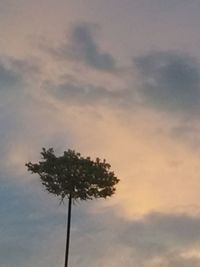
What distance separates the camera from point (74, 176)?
79.8 meters

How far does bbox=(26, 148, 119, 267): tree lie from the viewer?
79750 mm

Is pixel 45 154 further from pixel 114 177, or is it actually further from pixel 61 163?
pixel 114 177

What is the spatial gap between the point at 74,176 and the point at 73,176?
139 mm

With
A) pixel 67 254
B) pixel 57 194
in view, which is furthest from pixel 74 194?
pixel 67 254

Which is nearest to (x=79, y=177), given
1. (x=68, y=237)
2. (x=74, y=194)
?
(x=74, y=194)

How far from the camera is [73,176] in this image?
79.7 m

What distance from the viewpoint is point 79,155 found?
81.5 metres

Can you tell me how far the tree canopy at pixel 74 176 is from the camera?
79.8 m

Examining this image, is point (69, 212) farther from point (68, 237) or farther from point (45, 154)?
point (45, 154)

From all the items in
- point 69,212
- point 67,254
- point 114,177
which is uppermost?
point 114,177

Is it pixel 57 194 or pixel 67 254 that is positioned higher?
pixel 57 194

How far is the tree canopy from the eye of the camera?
79812 mm

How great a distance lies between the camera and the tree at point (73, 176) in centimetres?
7975

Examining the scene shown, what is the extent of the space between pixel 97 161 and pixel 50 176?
6432mm
